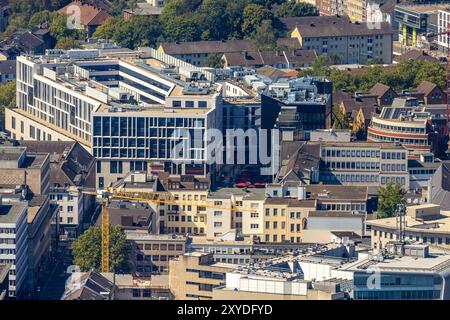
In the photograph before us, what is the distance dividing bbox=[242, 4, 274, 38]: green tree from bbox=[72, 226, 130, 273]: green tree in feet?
117

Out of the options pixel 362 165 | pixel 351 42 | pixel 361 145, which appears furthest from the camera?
pixel 351 42

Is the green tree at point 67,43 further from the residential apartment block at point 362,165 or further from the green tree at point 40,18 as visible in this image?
the residential apartment block at point 362,165

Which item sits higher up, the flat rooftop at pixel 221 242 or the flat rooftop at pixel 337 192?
the flat rooftop at pixel 337 192

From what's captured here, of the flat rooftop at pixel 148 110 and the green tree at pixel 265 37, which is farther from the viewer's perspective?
the green tree at pixel 265 37

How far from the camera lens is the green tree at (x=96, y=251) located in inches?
1256

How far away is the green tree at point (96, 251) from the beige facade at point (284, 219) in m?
4.22

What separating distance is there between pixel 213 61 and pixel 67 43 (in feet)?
21.5

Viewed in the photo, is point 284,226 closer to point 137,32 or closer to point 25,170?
point 25,170

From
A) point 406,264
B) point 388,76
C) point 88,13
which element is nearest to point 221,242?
point 406,264

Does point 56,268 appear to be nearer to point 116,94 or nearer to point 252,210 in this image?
point 252,210

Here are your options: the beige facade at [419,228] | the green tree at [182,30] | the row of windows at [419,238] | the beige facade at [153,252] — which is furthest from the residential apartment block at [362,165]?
the green tree at [182,30]

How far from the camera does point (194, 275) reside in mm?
27297

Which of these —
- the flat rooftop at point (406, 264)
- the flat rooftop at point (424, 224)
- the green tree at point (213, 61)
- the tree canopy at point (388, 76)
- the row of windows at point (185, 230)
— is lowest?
the row of windows at point (185, 230)

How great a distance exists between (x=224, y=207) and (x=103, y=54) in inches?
678
